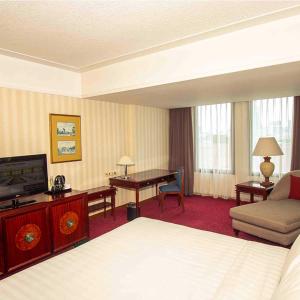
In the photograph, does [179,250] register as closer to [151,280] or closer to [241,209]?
[151,280]

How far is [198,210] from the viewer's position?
200 inches

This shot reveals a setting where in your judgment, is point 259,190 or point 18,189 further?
point 259,190

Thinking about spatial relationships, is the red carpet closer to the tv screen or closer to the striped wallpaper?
the striped wallpaper

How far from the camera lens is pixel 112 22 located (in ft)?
7.77

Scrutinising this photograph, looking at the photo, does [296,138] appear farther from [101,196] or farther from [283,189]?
[101,196]

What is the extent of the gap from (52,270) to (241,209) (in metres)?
2.70

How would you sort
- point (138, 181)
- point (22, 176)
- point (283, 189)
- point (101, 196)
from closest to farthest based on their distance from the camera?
point (22, 176), point (283, 189), point (101, 196), point (138, 181)

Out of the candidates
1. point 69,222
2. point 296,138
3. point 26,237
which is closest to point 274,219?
point 296,138

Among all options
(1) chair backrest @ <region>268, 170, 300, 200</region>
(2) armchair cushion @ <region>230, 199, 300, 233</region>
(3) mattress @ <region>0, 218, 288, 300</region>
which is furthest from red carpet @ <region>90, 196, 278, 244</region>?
(3) mattress @ <region>0, 218, 288, 300</region>

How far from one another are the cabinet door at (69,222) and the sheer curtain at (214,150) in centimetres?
343

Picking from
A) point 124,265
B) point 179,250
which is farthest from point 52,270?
point 179,250

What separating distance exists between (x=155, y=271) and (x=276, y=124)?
4434mm

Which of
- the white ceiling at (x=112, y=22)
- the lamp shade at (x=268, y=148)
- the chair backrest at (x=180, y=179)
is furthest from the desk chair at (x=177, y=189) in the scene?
the white ceiling at (x=112, y=22)

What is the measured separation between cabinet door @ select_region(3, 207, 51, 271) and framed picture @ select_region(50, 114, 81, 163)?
115cm
